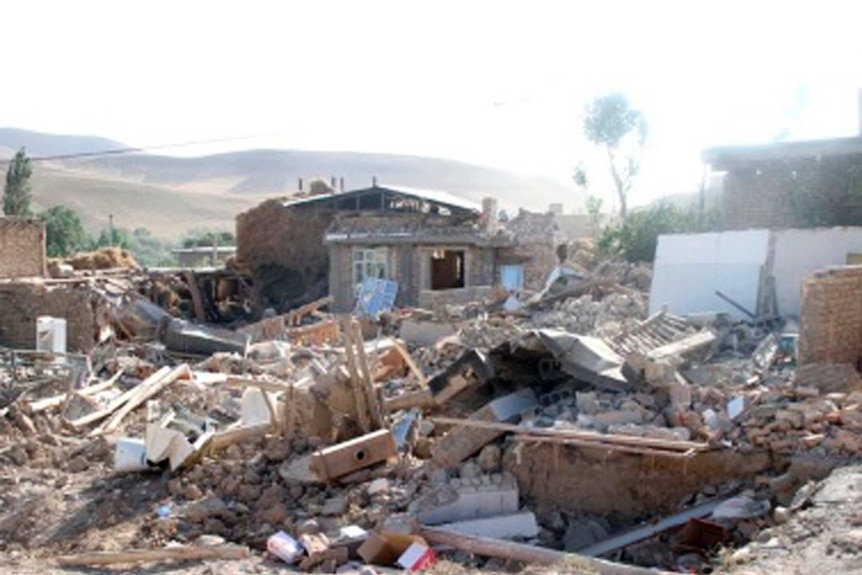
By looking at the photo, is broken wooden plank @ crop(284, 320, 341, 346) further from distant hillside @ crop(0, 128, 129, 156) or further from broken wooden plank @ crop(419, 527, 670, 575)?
distant hillside @ crop(0, 128, 129, 156)

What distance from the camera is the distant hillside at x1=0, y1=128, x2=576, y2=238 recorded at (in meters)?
100

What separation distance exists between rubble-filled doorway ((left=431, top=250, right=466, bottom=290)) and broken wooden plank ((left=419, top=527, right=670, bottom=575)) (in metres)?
22.3

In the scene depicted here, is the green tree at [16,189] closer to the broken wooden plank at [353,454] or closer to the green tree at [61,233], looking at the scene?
the green tree at [61,233]

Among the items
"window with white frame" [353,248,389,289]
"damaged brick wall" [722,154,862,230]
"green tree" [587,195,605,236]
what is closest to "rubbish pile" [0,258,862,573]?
"damaged brick wall" [722,154,862,230]

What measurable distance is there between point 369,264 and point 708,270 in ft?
52.5

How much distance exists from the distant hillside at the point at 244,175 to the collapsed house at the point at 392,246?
63078mm

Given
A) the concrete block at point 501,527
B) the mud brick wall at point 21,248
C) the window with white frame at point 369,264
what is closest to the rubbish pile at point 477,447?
the concrete block at point 501,527

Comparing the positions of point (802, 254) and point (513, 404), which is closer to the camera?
point (513, 404)

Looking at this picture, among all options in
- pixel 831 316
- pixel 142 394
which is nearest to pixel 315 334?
pixel 142 394

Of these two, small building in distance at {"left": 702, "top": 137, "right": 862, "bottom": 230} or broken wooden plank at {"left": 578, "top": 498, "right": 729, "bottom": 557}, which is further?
small building in distance at {"left": 702, "top": 137, "right": 862, "bottom": 230}

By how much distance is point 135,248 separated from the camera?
230 feet

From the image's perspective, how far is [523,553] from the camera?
8.45 meters

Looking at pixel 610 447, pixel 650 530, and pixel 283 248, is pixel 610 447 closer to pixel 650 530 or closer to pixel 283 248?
pixel 650 530

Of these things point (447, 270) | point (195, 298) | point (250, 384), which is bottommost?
point (250, 384)
